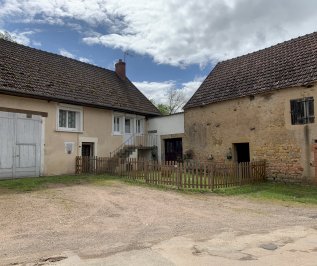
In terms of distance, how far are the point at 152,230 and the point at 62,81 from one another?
50.5ft

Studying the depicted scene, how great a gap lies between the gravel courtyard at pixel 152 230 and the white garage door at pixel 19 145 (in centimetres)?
509

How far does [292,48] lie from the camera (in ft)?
60.9

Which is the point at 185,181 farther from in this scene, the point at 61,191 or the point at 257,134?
the point at 257,134

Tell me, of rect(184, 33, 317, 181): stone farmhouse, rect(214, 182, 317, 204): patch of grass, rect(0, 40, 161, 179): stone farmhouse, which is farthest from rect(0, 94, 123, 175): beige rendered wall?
rect(214, 182, 317, 204): patch of grass

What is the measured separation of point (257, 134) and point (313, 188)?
14.5 ft

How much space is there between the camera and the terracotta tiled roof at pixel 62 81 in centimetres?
1770

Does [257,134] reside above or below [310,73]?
below

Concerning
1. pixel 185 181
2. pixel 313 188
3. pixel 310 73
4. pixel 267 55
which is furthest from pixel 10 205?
pixel 267 55

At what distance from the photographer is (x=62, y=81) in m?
20.5

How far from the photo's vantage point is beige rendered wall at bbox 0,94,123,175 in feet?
58.0

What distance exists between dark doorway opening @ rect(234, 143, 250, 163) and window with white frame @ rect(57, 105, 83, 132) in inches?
378

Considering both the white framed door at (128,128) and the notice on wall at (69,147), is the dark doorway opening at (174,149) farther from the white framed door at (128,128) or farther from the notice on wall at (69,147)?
the notice on wall at (69,147)

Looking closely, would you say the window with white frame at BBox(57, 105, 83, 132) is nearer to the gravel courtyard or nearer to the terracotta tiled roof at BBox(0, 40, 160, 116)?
the terracotta tiled roof at BBox(0, 40, 160, 116)

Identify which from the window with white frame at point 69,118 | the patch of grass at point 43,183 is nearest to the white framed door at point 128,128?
the window with white frame at point 69,118
